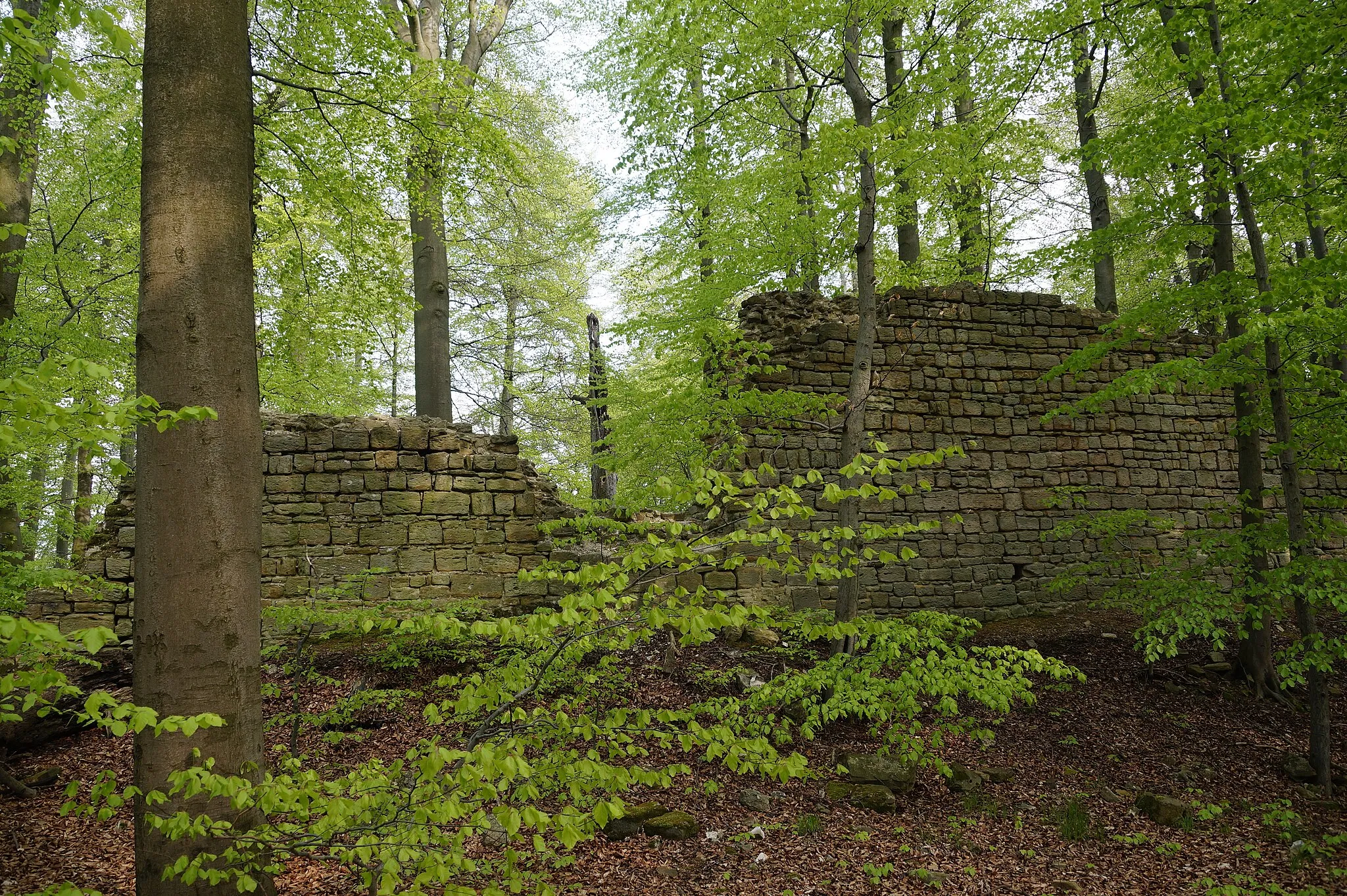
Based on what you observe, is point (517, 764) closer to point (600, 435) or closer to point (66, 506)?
point (600, 435)

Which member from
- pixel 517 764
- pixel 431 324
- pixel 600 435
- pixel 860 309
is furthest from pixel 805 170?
pixel 431 324

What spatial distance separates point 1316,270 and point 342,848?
706 cm

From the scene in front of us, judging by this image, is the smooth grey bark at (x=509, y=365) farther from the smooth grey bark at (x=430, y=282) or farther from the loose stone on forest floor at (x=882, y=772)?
the loose stone on forest floor at (x=882, y=772)

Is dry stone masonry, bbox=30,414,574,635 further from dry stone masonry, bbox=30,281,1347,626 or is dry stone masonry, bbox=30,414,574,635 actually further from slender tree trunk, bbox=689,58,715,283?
slender tree trunk, bbox=689,58,715,283

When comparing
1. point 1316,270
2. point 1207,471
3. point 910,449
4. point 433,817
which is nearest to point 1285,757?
point 1316,270

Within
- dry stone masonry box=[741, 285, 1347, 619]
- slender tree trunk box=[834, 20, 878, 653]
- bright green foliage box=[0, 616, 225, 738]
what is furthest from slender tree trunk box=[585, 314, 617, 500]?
bright green foliage box=[0, 616, 225, 738]

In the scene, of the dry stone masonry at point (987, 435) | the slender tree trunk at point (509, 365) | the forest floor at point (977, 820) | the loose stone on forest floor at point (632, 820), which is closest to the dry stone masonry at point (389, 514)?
the forest floor at point (977, 820)

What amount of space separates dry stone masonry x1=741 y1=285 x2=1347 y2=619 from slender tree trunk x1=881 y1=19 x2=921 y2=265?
1269 millimetres

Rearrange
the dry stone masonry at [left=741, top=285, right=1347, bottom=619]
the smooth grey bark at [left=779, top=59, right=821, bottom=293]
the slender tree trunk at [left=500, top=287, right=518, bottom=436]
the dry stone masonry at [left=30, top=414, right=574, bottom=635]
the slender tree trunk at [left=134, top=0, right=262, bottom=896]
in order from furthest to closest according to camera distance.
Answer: the slender tree trunk at [left=500, top=287, right=518, bottom=436] < the dry stone masonry at [left=741, top=285, right=1347, bottom=619] < the dry stone masonry at [left=30, top=414, right=574, bottom=635] < the smooth grey bark at [left=779, top=59, right=821, bottom=293] < the slender tree trunk at [left=134, top=0, right=262, bottom=896]

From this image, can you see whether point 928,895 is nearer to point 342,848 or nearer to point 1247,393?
point 342,848

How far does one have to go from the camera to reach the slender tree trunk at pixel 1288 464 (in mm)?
5672

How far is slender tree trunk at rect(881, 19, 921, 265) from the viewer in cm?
675

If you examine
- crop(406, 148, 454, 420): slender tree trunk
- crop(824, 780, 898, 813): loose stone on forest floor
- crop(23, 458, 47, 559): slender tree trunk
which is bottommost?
crop(824, 780, 898, 813): loose stone on forest floor

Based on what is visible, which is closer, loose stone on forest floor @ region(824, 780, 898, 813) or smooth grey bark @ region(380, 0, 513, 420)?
loose stone on forest floor @ region(824, 780, 898, 813)
